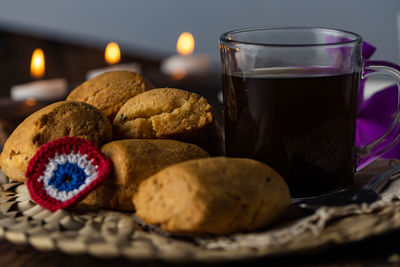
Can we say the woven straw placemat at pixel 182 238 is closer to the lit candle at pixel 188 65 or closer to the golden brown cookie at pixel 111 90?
the golden brown cookie at pixel 111 90

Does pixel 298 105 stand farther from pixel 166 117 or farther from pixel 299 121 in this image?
pixel 166 117

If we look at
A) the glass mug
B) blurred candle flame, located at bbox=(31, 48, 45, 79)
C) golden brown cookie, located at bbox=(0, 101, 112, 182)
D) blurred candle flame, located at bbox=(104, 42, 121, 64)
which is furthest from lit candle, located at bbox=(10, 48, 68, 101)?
the glass mug

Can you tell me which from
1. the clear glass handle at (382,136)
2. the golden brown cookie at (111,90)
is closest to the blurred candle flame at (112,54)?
the golden brown cookie at (111,90)

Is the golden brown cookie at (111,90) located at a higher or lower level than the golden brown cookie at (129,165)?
higher

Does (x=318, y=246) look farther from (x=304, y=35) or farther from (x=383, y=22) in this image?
(x=383, y=22)

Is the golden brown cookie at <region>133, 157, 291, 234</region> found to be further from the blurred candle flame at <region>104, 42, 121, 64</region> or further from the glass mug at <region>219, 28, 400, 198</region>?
the blurred candle flame at <region>104, 42, 121, 64</region>

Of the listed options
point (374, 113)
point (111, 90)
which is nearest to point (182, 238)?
point (111, 90)
